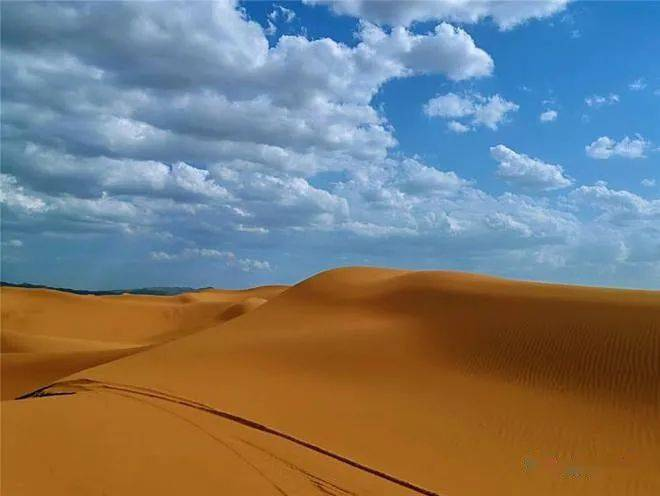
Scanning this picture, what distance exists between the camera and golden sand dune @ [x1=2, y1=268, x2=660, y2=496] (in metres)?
7.63

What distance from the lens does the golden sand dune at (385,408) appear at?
7.63 meters

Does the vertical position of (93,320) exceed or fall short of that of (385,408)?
it exceeds it

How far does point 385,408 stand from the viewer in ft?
37.9

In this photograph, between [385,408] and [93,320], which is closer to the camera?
[385,408]

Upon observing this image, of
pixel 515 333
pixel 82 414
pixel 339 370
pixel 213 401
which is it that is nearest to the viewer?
pixel 82 414

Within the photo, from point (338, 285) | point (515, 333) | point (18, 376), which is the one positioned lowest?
point (18, 376)

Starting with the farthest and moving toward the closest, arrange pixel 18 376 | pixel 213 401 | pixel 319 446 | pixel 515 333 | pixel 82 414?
pixel 18 376
pixel 515 333
pixel 213 401
pixel 82 414
pixel 319 446

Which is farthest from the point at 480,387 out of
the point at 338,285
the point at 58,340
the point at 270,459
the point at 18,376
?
the point at 58,340

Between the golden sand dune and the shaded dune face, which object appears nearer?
the golden sand dune

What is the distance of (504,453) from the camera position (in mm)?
9359

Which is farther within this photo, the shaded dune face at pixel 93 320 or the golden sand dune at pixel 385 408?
the shaded dune face at pixel 93 320

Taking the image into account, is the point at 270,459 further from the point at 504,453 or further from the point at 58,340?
the point at 58,340

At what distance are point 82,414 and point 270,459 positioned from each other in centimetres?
360

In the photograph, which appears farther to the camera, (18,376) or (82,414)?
(18,376)
